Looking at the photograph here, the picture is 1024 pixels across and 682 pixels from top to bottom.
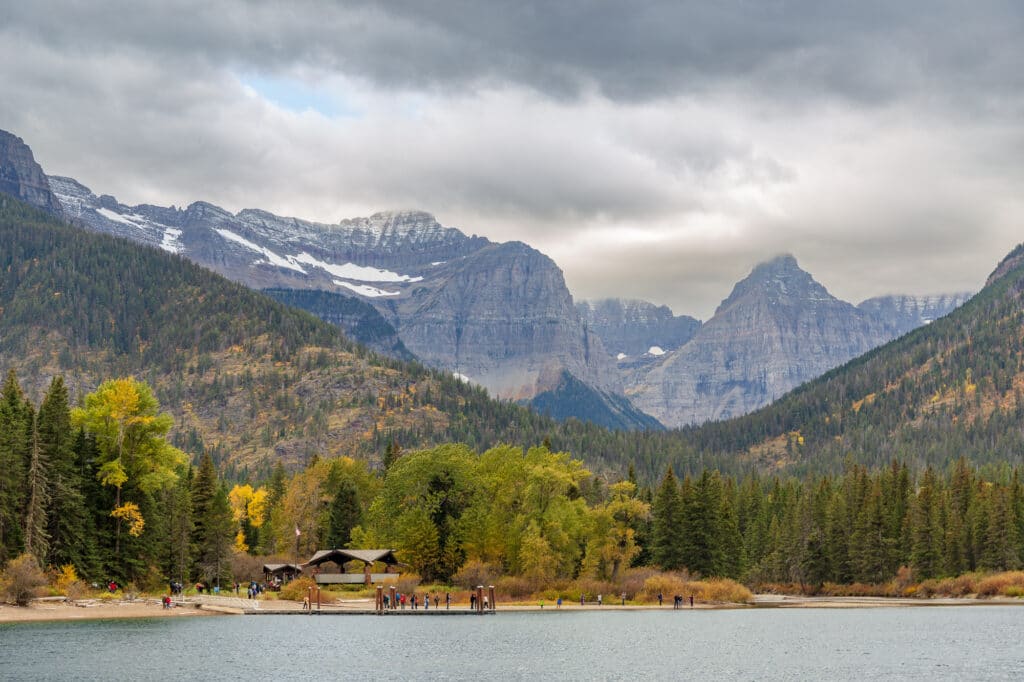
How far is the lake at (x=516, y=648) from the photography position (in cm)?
8081

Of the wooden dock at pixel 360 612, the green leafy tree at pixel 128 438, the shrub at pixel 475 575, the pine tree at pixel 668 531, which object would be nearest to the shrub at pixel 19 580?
the green leafy tree at pixel 128 438

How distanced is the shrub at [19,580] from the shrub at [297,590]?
42.2m

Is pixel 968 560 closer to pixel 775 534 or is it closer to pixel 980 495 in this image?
pixel 980 495

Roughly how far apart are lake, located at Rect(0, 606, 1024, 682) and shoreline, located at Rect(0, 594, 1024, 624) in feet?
6.38

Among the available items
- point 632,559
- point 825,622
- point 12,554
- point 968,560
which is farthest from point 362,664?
point 968,560

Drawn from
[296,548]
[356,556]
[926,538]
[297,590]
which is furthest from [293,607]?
[926,538]

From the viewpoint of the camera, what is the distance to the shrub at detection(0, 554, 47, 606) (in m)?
107

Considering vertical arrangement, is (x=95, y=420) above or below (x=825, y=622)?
above

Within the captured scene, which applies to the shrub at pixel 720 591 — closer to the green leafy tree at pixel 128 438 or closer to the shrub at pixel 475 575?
the shrub at pixel 475 575

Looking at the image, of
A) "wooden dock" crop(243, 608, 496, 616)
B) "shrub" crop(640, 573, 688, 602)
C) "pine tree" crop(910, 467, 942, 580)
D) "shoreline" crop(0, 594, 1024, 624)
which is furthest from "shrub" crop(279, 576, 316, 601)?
"pine tree" crop(910, 467, 942, 580)

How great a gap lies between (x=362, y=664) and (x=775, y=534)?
12616 centimetres

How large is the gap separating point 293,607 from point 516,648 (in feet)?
159

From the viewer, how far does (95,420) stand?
125812 mm

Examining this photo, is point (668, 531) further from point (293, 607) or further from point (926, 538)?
point (293, 607)
